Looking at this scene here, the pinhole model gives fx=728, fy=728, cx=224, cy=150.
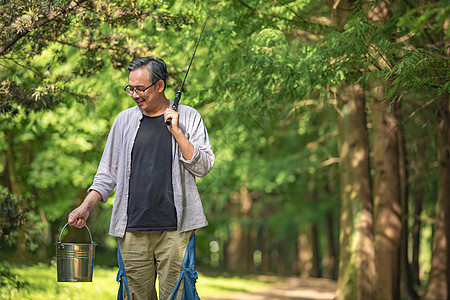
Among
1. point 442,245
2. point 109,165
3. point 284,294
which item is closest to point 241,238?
point 284,294

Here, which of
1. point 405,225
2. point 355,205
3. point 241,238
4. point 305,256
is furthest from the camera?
point 241,238

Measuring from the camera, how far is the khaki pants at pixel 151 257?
4.51m

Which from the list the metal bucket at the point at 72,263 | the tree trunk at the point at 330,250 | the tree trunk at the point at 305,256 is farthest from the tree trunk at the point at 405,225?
the tree trunk at the point at 305,256

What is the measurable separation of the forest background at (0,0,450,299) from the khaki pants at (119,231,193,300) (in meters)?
1.91

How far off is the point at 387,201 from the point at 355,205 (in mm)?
634

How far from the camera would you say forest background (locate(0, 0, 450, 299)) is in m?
7.40

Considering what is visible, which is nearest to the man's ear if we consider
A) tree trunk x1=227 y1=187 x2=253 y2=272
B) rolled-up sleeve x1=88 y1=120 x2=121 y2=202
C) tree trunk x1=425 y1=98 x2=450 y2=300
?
rolled-up sleeve x1=88 y1=120 x2=121 y2=202

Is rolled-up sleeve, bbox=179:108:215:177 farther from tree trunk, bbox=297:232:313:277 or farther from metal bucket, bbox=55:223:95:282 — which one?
tree trunk, bbox=297:232:313:277

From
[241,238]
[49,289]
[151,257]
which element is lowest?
[49,289]

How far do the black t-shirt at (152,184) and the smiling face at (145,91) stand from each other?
0.15 meters

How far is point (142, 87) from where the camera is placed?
15.1ft

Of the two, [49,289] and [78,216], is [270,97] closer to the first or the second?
[49,289]

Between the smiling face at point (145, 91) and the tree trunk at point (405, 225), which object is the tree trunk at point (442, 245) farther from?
the smiling face at point (145, 91)

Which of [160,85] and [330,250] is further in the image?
[330,250]
